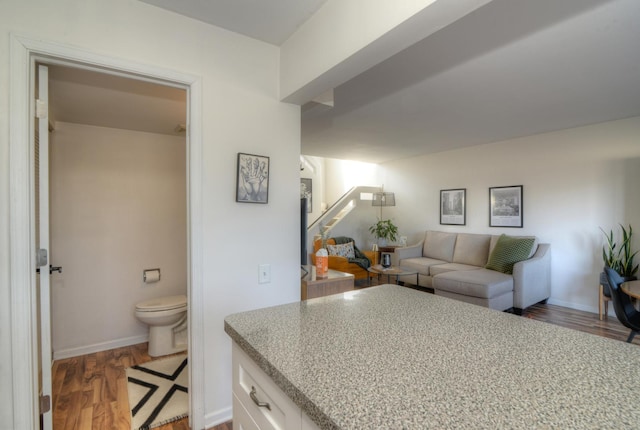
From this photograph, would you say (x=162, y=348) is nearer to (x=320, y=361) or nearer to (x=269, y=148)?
(x=269, y=148)

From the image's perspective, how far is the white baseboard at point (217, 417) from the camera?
1747mm

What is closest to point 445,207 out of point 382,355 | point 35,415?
point 382,355

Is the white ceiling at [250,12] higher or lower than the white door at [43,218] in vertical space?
higher

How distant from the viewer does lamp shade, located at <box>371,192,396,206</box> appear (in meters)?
6.26

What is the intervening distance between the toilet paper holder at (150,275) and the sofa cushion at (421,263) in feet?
12.0

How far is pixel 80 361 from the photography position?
2711 mm

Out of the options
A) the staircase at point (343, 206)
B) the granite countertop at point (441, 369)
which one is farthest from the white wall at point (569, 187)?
the granite countertop at point (441, 369)

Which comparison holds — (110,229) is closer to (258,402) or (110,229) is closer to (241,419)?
(241,419)

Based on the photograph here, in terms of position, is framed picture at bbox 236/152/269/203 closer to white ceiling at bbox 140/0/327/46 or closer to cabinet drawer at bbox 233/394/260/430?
white ceiling at bbox 140/0/327/46

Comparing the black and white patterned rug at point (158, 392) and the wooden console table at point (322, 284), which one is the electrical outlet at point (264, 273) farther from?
the black and white patterned rug at point (158, 392)

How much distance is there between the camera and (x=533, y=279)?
391 centimetres

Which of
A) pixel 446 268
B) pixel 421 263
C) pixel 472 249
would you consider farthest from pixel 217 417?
pixel 472 249

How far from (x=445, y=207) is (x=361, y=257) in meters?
1.77

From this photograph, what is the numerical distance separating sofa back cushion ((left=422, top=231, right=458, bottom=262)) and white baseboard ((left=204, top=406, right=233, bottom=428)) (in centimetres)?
433
